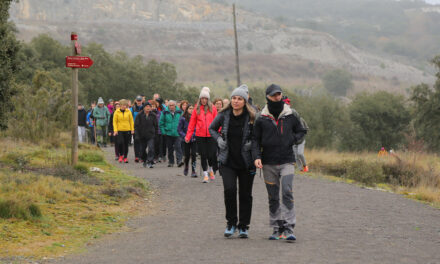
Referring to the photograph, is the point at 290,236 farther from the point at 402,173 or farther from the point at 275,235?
the point at 402,173

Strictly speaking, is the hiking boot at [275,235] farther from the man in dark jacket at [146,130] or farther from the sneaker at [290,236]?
the man in dark jacket at [146,130]

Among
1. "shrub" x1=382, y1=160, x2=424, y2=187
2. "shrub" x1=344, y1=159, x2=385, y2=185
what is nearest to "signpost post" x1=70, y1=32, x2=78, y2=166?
"shrub" x1=344, y1=159, x2=385, y2=185

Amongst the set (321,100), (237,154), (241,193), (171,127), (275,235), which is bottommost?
(321,100)

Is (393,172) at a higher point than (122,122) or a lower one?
lower

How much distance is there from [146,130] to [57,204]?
27.7 feet

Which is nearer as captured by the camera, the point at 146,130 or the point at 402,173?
the point at 146,130

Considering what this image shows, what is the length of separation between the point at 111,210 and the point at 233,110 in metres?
3.64

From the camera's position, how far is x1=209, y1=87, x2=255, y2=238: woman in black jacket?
8.38 metres

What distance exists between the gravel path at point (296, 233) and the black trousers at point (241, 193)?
0.93 feet

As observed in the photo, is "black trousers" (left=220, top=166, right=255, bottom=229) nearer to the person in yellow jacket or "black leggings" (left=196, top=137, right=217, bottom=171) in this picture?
"black leggings" (left=196, top=137, right=217, bottom=171)

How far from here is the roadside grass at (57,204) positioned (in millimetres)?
8297

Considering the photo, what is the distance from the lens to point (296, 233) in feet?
29.1

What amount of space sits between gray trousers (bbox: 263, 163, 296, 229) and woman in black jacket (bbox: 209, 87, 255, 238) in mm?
274

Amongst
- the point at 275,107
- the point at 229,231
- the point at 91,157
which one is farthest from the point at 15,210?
the point at 91,157
